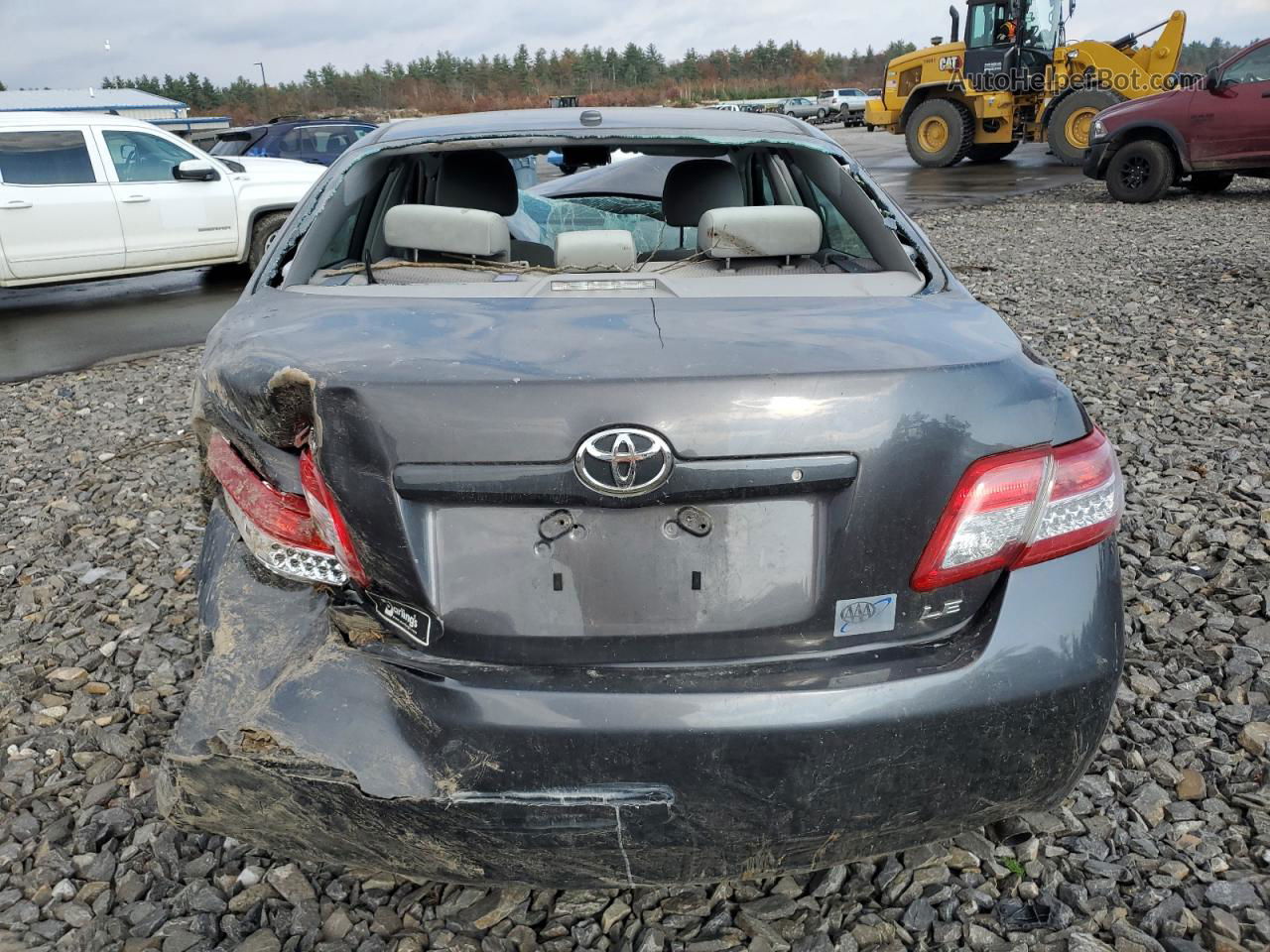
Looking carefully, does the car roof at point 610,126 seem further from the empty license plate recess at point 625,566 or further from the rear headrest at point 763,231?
the empty license plate recess at point 625,566

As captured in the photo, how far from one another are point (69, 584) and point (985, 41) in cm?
1767

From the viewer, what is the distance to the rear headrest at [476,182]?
10.4 feet

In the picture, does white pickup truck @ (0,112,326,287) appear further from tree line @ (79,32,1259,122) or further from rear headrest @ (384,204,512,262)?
tree line @ (79,32,1259,122)

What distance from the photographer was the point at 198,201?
356 inches

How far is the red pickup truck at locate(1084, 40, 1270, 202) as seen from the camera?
12203 mm

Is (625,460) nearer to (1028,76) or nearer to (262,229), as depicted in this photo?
(262,229)

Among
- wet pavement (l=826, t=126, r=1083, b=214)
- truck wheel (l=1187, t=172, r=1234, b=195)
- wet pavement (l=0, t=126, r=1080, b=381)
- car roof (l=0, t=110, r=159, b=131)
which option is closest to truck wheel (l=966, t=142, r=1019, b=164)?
wet pavement (l=826, t=126, r=1083, b=214)

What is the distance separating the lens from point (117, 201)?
341 inches

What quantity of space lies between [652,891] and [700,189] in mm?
2211

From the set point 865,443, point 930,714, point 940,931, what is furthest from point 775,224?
point 940,931

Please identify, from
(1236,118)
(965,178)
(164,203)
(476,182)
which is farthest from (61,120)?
(965,178)

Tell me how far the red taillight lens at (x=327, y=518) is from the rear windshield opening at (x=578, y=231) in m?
0.63

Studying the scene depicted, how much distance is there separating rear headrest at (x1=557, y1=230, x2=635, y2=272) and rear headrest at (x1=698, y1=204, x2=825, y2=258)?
24 centimetres

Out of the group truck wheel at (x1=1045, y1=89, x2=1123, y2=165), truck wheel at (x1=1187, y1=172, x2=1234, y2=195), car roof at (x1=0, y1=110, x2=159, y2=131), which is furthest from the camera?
truck wheel at (x1=1045, y1=89, x2=1123, y2=165)
